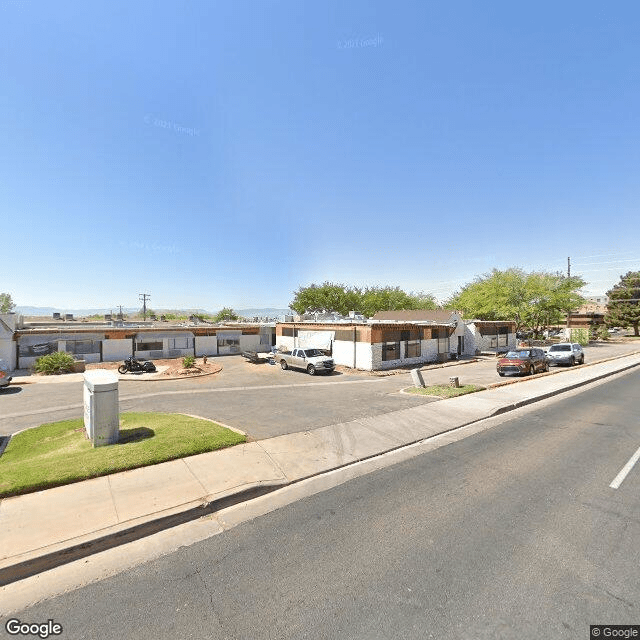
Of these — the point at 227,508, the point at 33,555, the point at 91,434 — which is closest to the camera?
the point at 33,555

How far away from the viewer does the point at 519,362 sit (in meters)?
22.1

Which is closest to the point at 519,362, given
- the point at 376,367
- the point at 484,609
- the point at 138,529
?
the point at 376,367

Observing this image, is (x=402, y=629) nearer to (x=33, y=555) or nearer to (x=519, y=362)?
(x=33, y=555)

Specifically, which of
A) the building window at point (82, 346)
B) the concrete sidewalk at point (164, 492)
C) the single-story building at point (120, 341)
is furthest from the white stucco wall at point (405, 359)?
the building window at point (82, 346)

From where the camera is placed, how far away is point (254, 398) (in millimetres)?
16141

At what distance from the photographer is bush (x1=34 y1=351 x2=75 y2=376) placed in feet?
82.2

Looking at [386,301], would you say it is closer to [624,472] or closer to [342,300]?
[342,300]

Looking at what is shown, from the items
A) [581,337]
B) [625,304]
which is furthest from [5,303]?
[625,304]

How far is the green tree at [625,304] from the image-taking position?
6738 cm

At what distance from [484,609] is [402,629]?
40.1 inches

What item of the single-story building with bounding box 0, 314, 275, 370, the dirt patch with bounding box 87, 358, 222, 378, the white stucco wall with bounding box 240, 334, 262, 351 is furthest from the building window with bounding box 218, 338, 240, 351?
the dirt patch with bounding box 87, 358, 222, 378

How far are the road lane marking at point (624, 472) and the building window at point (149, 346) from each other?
34.2 metres

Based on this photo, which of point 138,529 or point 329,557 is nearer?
point 329,557

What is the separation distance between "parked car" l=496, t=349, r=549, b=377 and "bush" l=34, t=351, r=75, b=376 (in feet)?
101
